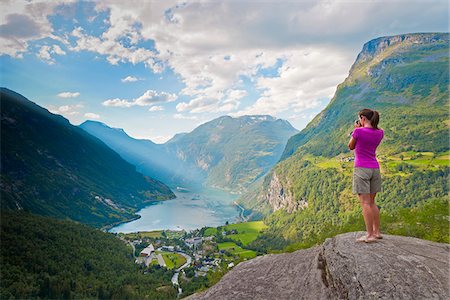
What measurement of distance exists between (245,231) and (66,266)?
275 feet

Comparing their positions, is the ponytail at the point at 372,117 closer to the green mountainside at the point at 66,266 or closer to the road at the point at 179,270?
the green mountainside at the point at 66,266

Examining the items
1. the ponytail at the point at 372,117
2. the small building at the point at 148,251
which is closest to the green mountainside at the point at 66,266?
the small building at the point at 148,251

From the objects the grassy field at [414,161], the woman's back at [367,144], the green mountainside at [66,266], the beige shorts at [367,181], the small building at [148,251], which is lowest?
the small building at [148,251]

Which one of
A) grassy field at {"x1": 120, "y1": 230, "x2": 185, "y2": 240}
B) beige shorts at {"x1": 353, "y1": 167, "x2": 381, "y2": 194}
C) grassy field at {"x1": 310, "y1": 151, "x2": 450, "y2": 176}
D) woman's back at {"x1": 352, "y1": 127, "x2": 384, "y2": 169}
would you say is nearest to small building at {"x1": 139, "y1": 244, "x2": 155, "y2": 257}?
grassy field at {"x1": 120, "y1": 230, "x2": 185, "y2": 240}

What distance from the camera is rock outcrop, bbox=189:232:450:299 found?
23.1 ft

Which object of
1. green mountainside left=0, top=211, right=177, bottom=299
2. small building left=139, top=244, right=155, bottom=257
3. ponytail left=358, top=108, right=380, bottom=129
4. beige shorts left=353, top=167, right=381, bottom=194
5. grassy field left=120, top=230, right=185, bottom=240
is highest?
ponytail left=358, top=108, right=380, bottom=129

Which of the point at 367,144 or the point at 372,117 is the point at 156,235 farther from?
the point at 372,117

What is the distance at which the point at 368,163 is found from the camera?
891cm

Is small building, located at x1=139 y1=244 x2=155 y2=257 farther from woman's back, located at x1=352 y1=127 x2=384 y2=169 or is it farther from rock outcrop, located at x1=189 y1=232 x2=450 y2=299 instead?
woman's back, located at x1=352 y1=127 x2=384 y2=169

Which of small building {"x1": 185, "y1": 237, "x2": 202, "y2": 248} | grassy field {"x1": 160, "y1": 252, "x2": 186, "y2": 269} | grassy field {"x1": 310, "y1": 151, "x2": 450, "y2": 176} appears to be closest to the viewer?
grassy field {"x1": 160, "y1": 252, "x2": 186, "y2": 269}

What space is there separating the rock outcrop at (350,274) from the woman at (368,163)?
1.03m

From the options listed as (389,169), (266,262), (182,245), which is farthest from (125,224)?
(266,262)

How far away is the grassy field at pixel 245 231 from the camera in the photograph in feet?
441

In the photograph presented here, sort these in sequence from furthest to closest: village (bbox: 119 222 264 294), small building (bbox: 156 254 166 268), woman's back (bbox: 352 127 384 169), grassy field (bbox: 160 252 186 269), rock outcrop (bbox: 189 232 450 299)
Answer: grassy field (bbox: 160 252 186 269) < small building (bbox: 156 254 166 268) < village (bbox: 119 222 264 294) < woman's back (bbox: 352 127 384 169) < rock outcrop (bbox: 189 232 450 299)
